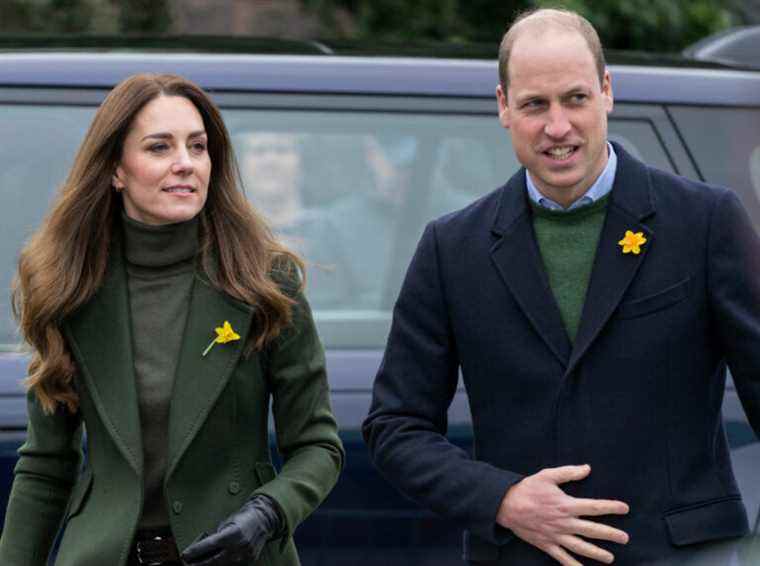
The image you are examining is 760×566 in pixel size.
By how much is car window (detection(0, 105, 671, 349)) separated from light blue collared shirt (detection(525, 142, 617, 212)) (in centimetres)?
109

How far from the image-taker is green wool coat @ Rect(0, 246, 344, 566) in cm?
297

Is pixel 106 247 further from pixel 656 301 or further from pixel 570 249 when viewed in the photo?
pixel 656 301

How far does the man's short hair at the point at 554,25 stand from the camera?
277 centimetres

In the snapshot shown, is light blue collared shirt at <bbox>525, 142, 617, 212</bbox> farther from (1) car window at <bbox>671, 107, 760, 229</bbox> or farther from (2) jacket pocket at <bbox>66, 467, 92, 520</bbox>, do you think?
(1) car window at <bbox>671, 107, 760, 229</bbox>

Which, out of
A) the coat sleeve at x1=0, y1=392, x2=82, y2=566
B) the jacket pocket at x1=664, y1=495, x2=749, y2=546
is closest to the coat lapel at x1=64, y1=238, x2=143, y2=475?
the coat sleeve at x1=0, y1=392, x2=82, y2=566

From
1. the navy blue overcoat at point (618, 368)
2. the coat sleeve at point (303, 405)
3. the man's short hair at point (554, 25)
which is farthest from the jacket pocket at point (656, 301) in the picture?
the coat sleeve at point (303, 405)

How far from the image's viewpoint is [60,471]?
3.12m

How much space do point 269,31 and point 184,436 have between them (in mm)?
7623

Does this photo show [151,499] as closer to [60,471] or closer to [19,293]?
[60,471]

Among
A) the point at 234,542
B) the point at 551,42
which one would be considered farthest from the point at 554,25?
the point at 234,542

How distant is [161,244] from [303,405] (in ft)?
1.27

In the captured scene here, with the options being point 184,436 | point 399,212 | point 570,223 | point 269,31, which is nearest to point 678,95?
point 399,212

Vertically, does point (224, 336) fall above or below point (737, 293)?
below

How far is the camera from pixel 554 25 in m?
2.77
